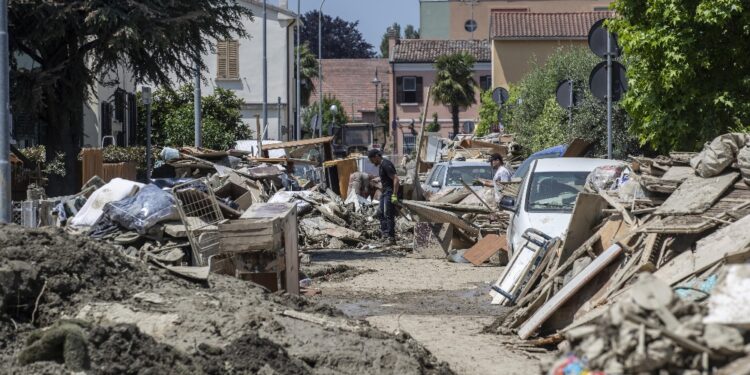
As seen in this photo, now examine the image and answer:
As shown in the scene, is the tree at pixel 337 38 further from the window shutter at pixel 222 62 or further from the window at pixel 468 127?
the window shutter at pixel 222 62

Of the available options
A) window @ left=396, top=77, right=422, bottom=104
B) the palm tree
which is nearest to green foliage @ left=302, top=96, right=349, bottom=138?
window @ left=396, top=77, right=422, bottom=104

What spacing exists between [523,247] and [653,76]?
600 centimetres

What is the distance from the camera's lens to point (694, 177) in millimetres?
11219

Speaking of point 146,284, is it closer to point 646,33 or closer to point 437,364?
point 437,364

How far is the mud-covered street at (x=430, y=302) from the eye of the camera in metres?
9.72

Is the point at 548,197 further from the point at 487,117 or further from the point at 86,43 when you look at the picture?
the point at 487,117

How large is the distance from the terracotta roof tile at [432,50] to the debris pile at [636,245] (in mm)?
61454

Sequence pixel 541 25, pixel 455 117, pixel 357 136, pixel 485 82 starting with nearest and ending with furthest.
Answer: pixel 541 25, pixel 357 136, pixel 455 117, pixel 485 82

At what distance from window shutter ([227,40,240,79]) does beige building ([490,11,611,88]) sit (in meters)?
12.9

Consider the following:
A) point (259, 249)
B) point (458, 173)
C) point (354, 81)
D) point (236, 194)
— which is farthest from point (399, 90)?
point (259, 249)

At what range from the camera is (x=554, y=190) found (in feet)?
49.5

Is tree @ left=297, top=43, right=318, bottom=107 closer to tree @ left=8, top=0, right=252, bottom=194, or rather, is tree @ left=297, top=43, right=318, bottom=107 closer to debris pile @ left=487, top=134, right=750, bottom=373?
tree @ left=8, top=0, right=252, bottom=194

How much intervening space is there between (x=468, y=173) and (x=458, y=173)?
0.27 m

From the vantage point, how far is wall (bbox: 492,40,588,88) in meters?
57.5
